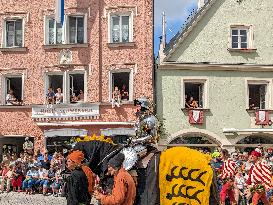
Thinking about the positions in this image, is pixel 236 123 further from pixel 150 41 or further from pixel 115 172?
pixel 115 172

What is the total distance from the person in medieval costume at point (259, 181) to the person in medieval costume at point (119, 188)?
7.36m

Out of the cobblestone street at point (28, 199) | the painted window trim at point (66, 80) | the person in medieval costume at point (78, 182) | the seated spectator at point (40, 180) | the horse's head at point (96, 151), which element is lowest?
the cobblestone street at point (28, 199)

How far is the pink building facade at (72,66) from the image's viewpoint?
1021 inches

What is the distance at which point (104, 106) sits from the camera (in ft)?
85.2

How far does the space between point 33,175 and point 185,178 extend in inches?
571

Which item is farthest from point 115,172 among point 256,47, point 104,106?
point 256,47

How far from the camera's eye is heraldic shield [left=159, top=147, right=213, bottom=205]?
753cm

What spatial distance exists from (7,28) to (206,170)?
2108 cm

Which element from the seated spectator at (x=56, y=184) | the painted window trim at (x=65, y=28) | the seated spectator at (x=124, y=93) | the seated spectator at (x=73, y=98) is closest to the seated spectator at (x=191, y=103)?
the seated spectator at (x=124, y=93)

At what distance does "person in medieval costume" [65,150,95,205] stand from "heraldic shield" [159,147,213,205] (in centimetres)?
159

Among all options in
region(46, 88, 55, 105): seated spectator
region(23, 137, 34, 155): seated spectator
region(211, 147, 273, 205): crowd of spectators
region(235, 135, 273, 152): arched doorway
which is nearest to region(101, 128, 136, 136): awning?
region(46, 88, 55, 105): seated spectator

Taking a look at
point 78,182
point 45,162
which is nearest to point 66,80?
point 45,162

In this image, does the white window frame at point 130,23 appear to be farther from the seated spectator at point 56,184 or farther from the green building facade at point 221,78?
the seated spectator at point 56,184

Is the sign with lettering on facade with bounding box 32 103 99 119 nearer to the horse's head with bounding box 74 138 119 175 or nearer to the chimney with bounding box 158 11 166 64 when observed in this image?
the chimney with bounding box 158 11 166 64
